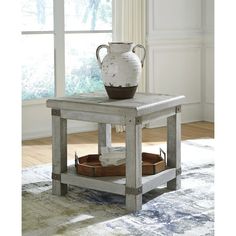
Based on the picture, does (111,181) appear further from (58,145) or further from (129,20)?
(129,20)

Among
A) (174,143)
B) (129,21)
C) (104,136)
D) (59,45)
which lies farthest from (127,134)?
(129,21)

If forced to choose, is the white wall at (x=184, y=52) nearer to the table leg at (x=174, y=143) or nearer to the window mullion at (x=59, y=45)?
the window mullion at (x=59, y=45)

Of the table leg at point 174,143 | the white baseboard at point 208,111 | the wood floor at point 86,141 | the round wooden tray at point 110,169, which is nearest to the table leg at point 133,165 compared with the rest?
the round wooden tray at point 110,169

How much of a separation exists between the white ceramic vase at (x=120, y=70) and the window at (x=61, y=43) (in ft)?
6.69

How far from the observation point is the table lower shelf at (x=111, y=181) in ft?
9.11

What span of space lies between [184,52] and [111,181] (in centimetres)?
326

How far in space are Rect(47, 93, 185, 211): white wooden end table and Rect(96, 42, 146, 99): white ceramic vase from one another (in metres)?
0.06

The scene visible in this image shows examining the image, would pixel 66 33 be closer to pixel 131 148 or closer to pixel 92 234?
pixel 131 148

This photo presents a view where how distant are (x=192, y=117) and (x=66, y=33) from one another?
1.83m
